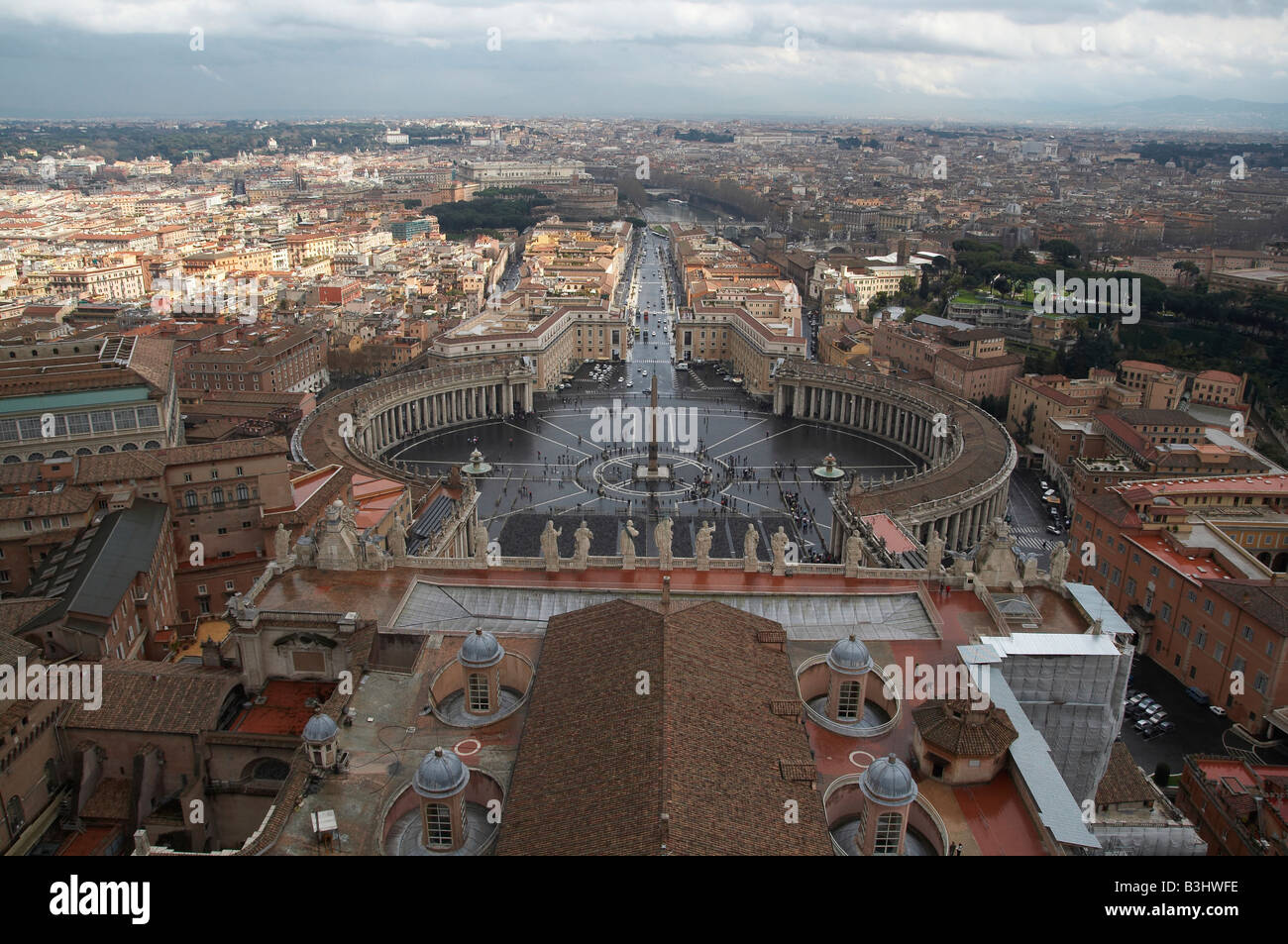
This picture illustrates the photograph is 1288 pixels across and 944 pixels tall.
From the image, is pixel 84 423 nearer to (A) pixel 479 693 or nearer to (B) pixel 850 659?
(A) pixel 479 693

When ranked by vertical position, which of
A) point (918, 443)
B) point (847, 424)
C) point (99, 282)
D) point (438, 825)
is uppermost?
point (99, 282)

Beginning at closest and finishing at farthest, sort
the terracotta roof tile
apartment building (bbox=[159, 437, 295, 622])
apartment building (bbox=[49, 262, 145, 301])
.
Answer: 1. the terracotta roof tile
2. apartment building (bbox=[159, 437, 295, 622])
3. apartment building (bbox=[49, 262, 145, 301])

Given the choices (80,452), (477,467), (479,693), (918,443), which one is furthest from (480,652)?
(918,443)

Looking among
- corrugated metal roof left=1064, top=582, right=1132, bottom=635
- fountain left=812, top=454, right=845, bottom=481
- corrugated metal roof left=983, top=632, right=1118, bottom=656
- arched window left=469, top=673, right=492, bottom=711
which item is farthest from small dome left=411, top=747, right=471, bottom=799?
fountain left=812, top=454, right=845, bottom=481

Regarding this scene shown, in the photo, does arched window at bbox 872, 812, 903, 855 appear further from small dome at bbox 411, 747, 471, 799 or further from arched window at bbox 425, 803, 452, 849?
arched window at bbox 425, 803, 452, 849

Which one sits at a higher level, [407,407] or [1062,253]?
[1062,253]

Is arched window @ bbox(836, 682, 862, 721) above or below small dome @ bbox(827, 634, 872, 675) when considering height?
below
